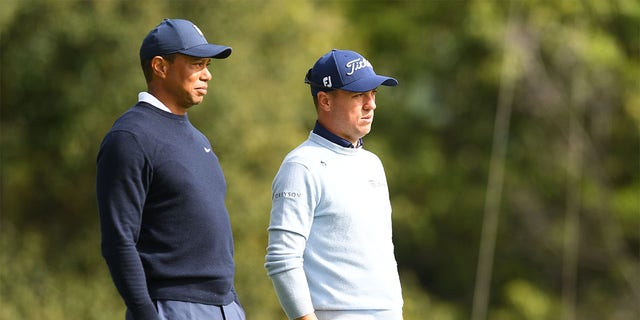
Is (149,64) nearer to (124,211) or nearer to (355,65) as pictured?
(124,211)

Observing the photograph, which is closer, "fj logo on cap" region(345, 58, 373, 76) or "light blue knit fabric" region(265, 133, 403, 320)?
"light blue knit fabric" region(265, 133, 403, 320)

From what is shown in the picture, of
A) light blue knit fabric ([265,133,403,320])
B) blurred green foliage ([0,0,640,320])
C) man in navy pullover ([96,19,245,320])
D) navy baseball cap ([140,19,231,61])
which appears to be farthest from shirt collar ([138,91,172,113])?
blurred green foliage ([0,0,640,320])

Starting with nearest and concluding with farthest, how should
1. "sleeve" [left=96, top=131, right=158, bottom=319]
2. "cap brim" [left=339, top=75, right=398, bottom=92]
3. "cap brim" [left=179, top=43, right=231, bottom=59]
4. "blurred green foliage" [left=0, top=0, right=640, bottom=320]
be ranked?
"sleeve" [left=96, top=131, right=158, bottom=319] → "cap brim" [left=179, top=43, right=231, bottom=59] → "cap brim" [left=339, top=75, right=398, bottom=92] → "blurred green foliage" [left=0, top=0, right=640, bottom=320]

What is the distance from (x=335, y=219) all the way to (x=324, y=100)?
38 cm

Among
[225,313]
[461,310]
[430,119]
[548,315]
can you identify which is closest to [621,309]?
[548,315]

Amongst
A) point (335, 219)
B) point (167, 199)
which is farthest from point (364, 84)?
point (167, 199)

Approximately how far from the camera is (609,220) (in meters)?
20.3

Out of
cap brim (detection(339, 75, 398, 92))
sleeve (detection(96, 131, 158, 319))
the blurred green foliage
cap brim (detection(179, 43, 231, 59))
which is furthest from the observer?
the blurred green foliage

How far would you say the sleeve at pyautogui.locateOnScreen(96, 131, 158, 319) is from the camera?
133 inches

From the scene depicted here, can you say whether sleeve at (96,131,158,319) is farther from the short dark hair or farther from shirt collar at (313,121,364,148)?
shirt collar at (313,121,364,148)

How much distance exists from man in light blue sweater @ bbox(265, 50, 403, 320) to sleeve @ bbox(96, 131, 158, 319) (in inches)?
18.5

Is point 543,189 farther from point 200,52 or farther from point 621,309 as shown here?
point 200,52

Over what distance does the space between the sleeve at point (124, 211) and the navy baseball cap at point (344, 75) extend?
2.27 feet

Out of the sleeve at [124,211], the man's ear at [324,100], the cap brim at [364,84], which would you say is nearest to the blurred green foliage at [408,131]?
the man's ear at [324,100]
